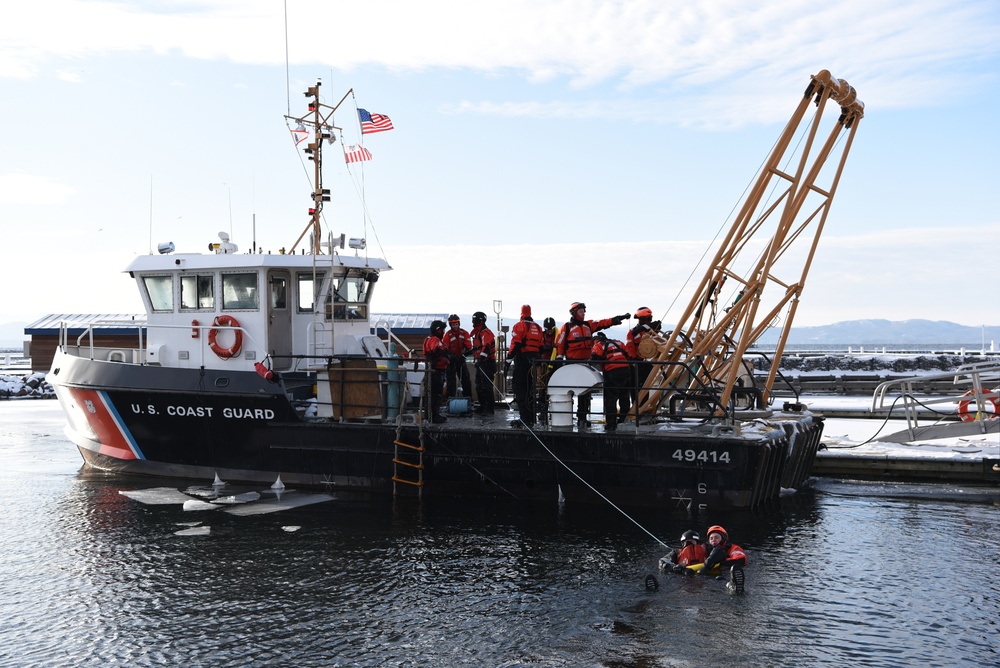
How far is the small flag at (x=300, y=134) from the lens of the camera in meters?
15.5

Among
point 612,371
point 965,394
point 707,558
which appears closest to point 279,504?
point 612,371

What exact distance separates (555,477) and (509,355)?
1.85 m

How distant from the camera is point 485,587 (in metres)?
8.57

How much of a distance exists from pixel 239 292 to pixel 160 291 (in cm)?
146

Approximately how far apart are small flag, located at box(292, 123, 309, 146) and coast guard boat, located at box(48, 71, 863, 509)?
0.71 feet

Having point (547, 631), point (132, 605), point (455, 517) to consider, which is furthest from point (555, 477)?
point (132, 605)

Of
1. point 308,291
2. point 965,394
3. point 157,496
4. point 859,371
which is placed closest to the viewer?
point 157,496

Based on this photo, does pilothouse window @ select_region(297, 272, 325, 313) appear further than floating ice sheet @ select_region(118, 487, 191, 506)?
Yes

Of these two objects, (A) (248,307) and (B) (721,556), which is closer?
(B) (721,556)

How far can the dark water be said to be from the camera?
23.0 ft

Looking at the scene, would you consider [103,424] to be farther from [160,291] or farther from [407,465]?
[407,465]

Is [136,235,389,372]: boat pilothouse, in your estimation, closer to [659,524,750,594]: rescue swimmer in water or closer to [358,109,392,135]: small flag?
[358,109,392,135]: small flag

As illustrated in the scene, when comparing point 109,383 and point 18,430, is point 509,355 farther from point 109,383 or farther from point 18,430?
point 18,430

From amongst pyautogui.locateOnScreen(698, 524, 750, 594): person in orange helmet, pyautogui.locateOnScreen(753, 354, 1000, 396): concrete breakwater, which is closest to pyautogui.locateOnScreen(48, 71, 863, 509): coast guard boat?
pyautogui.locateOnScreen(698, 524, 750, 594): person in orange helmet
